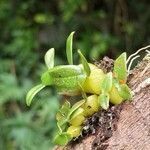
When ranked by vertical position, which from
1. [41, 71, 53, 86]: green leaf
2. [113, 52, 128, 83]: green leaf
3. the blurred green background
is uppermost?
[113, 52, 128, 83]: green leaf

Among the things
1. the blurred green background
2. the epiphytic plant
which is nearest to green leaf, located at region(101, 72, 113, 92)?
the epiphytic plant

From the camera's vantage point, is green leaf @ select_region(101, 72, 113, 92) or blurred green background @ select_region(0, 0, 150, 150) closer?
green leaf @ select_region(101, 72, 113, 92)

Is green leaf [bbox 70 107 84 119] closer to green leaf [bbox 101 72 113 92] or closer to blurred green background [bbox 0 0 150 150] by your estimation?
green leaf [bbox 101 72 113 92]

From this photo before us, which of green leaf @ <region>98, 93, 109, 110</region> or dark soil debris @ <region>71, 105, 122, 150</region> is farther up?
green leaf @ <region>98, 93, 109, 110</region>

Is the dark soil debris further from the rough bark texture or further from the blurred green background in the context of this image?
the blurred green background

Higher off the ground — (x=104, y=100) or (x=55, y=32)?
(x=104, y=100)

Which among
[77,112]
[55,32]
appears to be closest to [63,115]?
[77,112]

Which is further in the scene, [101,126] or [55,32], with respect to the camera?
[55,32]

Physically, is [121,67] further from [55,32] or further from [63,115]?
[55,32]

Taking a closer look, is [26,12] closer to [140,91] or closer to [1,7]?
[1,7]
